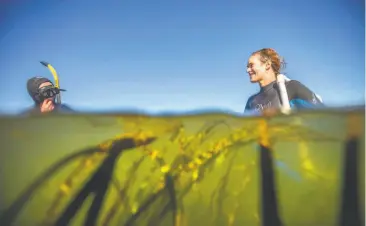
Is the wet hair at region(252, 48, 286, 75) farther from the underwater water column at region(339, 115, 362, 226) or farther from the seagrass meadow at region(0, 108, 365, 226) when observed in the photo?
the underwater water column at region(339, 115, 362, 226)

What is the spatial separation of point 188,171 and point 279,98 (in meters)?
0.63

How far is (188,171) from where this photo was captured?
2.92 meters

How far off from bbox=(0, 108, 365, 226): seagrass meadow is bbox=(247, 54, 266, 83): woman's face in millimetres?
226

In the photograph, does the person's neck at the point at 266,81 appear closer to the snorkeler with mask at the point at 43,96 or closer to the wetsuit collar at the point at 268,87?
the wetsuit collar at the point at 268,87

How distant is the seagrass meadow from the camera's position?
115 inches

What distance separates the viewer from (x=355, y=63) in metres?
2.95

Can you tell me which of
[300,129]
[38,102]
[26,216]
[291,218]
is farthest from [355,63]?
[26,216]

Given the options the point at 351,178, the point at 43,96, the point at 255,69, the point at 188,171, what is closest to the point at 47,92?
the point at 43,96

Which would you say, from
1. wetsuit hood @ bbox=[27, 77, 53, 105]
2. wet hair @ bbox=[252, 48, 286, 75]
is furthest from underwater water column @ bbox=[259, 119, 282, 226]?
wetsuit hood @ bbox=[27, 77, 53, 105]

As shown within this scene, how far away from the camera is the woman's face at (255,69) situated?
293 cm

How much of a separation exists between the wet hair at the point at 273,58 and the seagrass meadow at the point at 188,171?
0.27 m

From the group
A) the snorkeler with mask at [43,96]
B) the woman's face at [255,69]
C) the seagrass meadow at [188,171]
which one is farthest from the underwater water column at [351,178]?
the snorkeler with mask at [43,96]

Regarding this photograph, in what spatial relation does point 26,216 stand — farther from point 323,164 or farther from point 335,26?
point 335,26

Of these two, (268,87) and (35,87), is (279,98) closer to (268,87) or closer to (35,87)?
(268,87)
